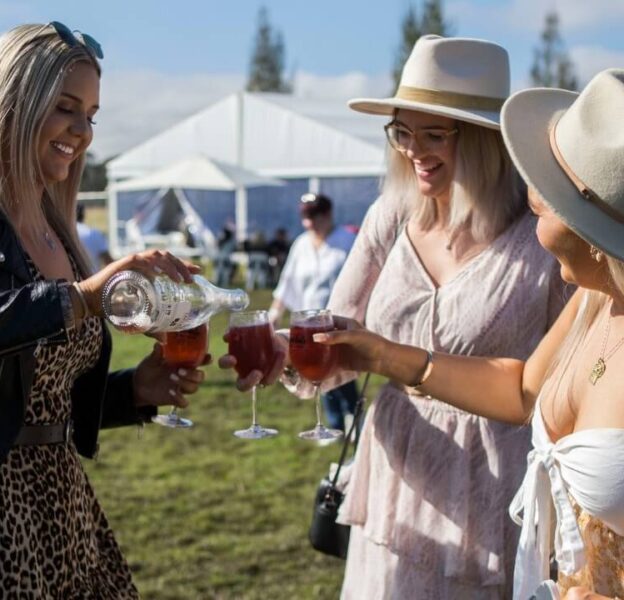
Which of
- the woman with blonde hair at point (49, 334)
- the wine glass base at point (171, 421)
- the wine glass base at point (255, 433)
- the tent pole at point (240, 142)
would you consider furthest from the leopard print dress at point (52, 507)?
the tent pole at point (240, 142)

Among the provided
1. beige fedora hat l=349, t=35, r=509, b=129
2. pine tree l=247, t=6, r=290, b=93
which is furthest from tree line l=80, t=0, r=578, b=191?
beige fedora hat l=349, t=35, r=509, b=129

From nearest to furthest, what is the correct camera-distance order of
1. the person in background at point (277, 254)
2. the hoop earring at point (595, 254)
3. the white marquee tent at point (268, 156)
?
the hoop earring at point (595, 254), the person in background at point (277, 254), the white marquee tent at point (268, 156)

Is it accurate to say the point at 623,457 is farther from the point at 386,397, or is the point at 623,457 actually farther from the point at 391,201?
the point at 391,201

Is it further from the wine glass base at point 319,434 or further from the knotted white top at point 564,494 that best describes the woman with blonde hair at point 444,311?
the knotted white top at point 564,494

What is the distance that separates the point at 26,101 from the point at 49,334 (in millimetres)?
595

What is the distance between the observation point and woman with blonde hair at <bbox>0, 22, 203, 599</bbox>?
2279 mm

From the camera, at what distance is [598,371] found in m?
2.21

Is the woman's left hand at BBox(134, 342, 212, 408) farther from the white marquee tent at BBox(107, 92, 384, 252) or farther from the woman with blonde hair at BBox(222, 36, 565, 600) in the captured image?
the white marquee tent at BBox(107, 92, 384, 252)

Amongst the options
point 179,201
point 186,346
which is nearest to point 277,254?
point 179,201

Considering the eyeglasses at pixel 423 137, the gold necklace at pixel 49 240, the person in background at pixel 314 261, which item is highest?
the eyeglasses at pixel 423 137

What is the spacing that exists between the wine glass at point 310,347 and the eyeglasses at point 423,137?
2.14 ft

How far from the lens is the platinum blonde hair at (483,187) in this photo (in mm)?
3135

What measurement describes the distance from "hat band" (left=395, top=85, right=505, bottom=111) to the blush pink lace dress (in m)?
0.39

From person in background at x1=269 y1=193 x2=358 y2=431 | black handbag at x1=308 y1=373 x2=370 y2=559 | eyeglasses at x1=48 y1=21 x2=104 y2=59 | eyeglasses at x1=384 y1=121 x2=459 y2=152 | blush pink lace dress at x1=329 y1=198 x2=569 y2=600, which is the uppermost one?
eyeglasses at x1=48 y1=21 x2=104 y2=59
